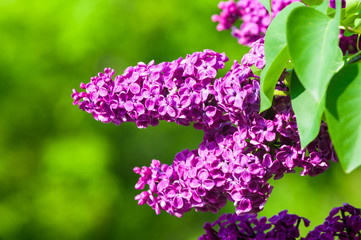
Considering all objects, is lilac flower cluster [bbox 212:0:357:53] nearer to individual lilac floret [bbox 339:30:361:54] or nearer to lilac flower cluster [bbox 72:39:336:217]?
individual lilac floret [bbox 339:30:361:54]

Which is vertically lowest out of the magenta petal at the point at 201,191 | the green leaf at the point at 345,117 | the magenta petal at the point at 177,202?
the green leaf at the point at 345,117

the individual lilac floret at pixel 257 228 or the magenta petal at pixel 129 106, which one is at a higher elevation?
the magenta petal at pixel 129 106

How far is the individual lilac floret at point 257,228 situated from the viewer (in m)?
0.84

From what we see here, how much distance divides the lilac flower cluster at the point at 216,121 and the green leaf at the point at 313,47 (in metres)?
0.19

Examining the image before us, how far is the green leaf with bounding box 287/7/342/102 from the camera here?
461mm

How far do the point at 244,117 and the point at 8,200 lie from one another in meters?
3.49

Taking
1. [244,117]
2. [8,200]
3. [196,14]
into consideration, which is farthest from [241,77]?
[8,200]

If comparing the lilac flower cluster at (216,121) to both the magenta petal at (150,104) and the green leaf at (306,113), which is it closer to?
the magenta petal at (150,104)

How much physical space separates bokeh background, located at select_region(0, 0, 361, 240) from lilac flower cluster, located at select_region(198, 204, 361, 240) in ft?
9.35

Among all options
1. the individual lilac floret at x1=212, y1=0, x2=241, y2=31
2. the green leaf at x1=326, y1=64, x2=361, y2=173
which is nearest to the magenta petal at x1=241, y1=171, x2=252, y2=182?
the green leaf at x1=326, y1=64, x2=361, y2=173

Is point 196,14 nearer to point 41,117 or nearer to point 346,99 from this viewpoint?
point 41,117

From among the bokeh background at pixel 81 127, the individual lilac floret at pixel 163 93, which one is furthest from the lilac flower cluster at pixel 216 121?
the bokeh background at pixel 81 127

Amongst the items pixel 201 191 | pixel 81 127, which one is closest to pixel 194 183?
pixel 201 191

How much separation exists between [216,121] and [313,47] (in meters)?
0.27
